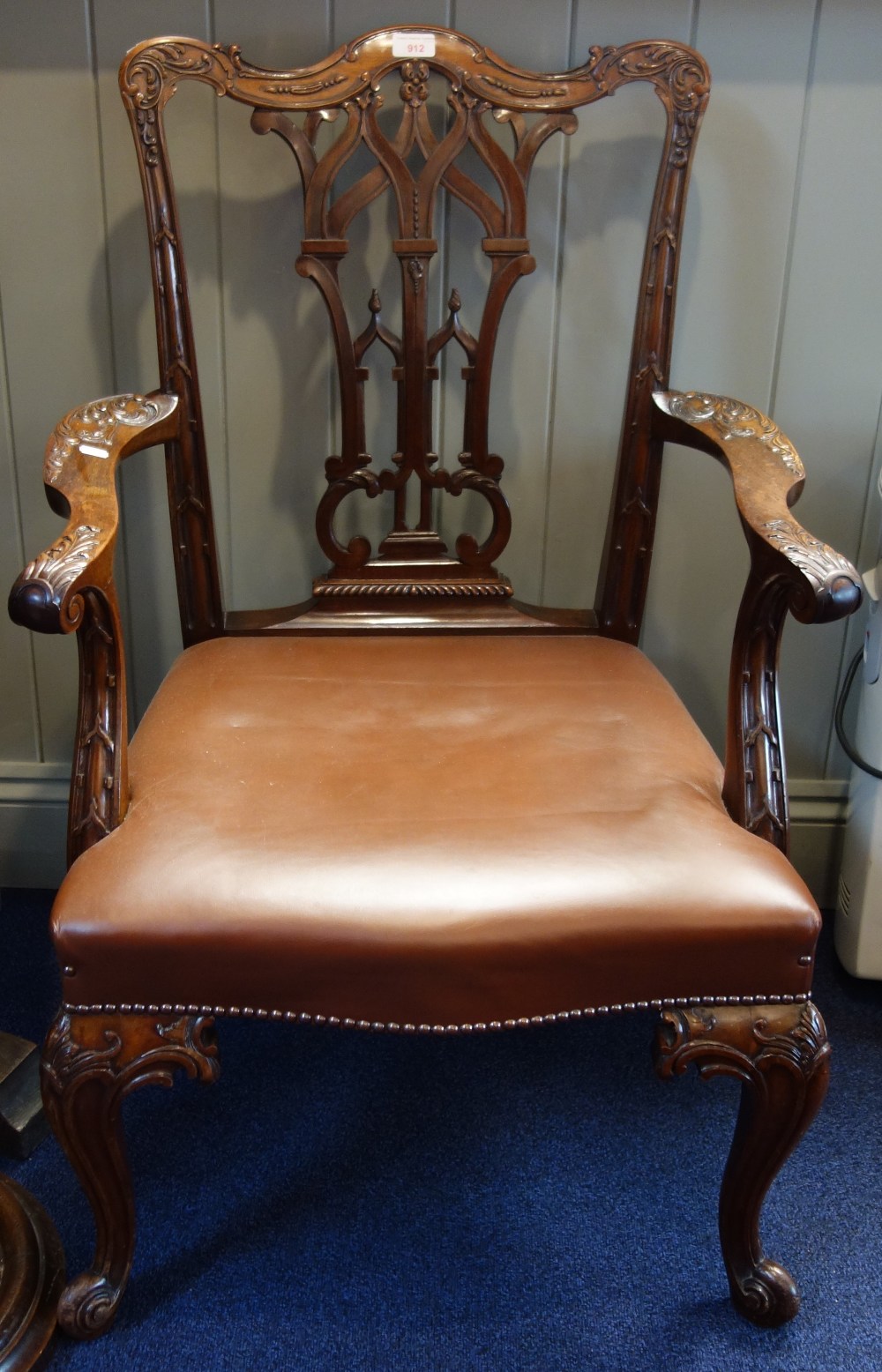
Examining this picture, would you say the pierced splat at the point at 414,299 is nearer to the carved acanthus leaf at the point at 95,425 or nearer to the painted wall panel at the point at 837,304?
the carved acanthus leaf at the point at 95,425

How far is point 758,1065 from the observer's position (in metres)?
0.90

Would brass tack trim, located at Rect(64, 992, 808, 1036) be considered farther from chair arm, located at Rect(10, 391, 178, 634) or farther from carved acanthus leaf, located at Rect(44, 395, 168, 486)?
carved acanthus leaf, located at Rect(44, 395, 168, 486)

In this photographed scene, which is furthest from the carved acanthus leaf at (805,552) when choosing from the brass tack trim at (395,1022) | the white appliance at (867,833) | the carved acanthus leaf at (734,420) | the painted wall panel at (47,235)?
the painted wall panel at (47,235)

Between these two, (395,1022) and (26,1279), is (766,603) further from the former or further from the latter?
(26,1279)

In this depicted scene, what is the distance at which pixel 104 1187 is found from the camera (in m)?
0.95

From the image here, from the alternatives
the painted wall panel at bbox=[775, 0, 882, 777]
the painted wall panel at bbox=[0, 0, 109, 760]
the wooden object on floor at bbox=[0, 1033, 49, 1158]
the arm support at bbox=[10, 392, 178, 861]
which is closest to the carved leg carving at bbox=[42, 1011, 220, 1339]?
the arm support at bbox=[10, 392, 178, 861]

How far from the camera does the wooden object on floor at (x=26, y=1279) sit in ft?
3.17

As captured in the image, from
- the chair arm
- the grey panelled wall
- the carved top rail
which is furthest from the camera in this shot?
the grey panelled wall

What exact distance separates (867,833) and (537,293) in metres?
0.77

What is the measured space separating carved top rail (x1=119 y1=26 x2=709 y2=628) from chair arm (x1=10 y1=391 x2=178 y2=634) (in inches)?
4.1

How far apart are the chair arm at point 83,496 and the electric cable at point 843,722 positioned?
877 millimetres

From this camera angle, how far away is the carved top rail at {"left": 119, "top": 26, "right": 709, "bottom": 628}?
45.5 inches

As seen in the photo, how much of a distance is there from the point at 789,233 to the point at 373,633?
0.69 metres

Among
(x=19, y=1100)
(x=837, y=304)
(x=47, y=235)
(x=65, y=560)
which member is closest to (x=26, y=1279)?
(x=19, y=1100)
